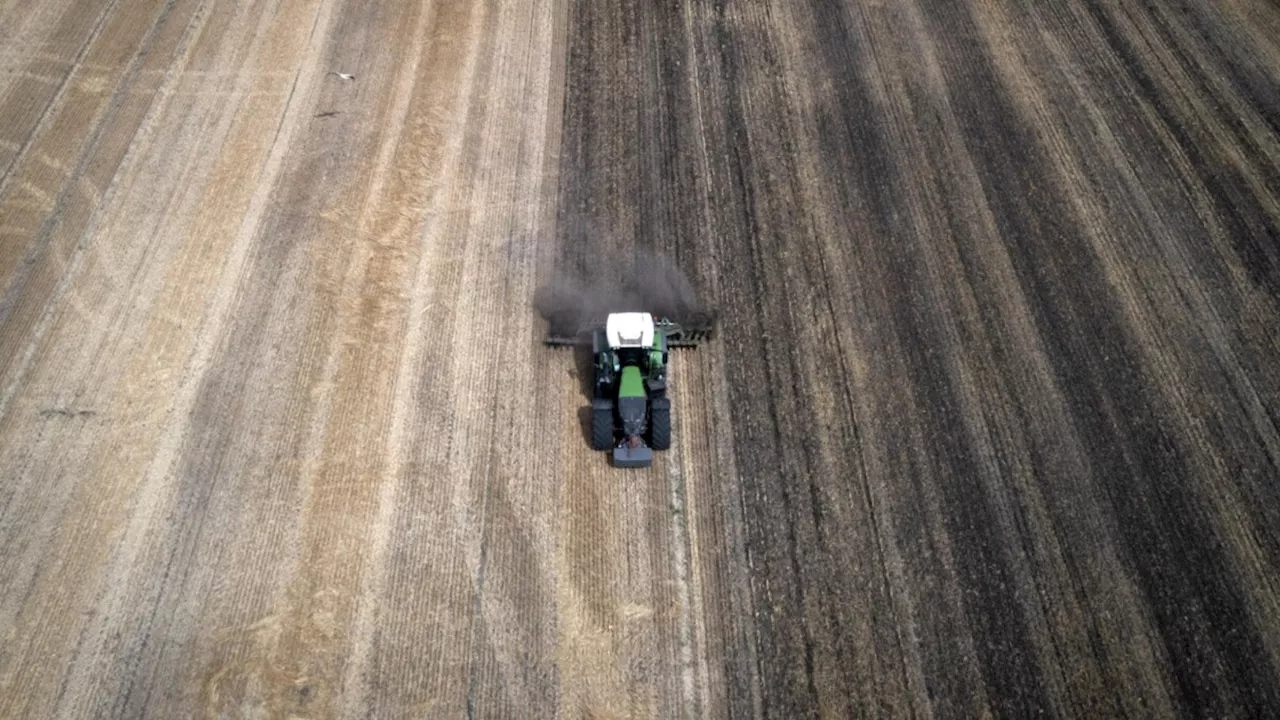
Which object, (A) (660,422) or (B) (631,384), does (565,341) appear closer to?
(B) (631,384)

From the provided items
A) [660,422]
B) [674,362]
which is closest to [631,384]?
[660,422]

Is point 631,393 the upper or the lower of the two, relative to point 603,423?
upper

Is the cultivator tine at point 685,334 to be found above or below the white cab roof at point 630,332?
below

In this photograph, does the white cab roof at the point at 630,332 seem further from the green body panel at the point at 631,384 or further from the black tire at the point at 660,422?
the black tire at the point at 660,422

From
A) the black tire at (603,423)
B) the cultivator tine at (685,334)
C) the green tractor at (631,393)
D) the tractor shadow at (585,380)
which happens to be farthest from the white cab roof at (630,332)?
the tractor shadow at (585,380)

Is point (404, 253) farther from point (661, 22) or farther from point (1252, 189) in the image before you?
point (1252, 189)

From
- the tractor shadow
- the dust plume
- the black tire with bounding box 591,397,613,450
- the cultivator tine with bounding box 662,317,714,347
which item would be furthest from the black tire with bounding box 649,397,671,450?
the dust plume

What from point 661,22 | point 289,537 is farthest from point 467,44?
point 289,537
